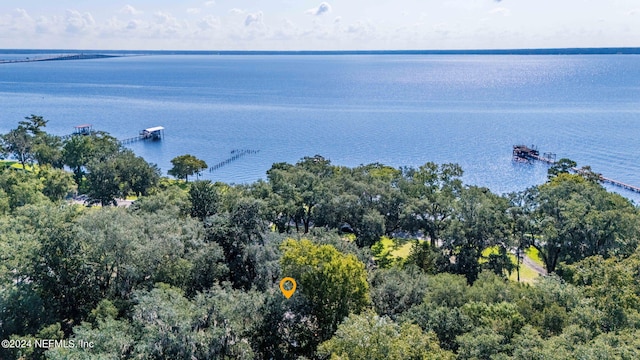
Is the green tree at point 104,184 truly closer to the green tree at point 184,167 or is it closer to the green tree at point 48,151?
the green tree at point 184,167

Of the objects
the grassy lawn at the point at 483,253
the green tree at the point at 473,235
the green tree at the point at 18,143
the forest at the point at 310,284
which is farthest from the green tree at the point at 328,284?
the green tree at the point at 18,143

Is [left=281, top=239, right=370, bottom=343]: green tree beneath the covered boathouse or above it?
above

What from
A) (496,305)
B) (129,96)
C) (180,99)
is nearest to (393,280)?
(496,305)

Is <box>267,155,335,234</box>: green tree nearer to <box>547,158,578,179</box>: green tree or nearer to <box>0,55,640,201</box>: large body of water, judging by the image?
<box>0,55,640,201</box>: large body of water

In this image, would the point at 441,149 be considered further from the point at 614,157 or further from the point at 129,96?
the point at 129,96

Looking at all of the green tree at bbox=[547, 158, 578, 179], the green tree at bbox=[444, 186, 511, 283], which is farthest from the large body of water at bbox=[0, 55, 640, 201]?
the green tree at bbox=[444, 186, 511, 283]

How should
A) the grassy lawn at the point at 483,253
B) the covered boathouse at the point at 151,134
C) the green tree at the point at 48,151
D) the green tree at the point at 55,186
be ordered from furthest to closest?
the covered boathouse at the point at 151,134, the green tree at the point at 48,151, the green tree at the point at 55,186, the grassy lawn at the point at 483,253
